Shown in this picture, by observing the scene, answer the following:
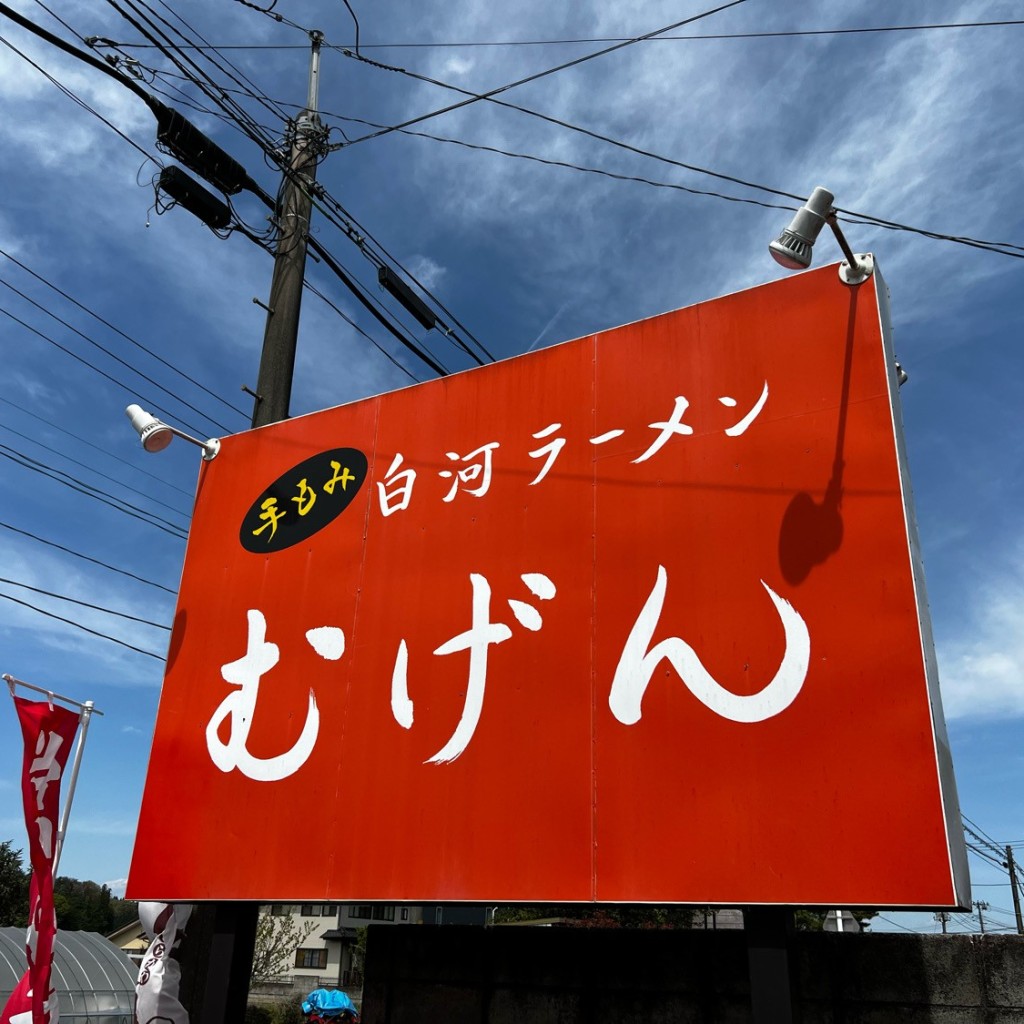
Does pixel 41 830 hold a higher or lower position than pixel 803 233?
lower

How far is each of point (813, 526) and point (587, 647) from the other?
156cm

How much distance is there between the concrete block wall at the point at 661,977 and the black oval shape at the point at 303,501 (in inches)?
125

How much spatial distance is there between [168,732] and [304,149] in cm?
659

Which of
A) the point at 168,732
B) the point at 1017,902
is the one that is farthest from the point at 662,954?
the point at 1017,902

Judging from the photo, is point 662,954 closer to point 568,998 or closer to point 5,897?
point 568,998

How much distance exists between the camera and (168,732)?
748 centimetres

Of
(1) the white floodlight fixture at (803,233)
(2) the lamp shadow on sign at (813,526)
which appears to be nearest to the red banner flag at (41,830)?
(2) the lamp shadow on sign at (813,526)

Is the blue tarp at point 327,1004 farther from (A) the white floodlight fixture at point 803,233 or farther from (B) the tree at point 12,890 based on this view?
(A) the white floodlight fixture at point 803,233

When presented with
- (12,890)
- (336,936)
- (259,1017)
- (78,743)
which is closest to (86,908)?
(336,936)

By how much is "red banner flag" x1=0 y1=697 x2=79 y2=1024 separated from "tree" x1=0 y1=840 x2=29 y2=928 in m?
34.8

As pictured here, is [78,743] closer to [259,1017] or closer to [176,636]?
[176,636]

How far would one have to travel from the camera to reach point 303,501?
7.71 m

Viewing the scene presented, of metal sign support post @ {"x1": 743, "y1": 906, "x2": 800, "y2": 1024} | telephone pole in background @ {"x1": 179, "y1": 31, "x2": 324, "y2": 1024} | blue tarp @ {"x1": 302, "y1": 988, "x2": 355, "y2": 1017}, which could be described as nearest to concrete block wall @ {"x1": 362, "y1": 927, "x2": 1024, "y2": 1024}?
metal sign support post @ {"x1": 743, "y1": 906, "x2": 800, "y2": 1024}

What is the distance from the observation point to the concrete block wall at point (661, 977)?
4699mm
